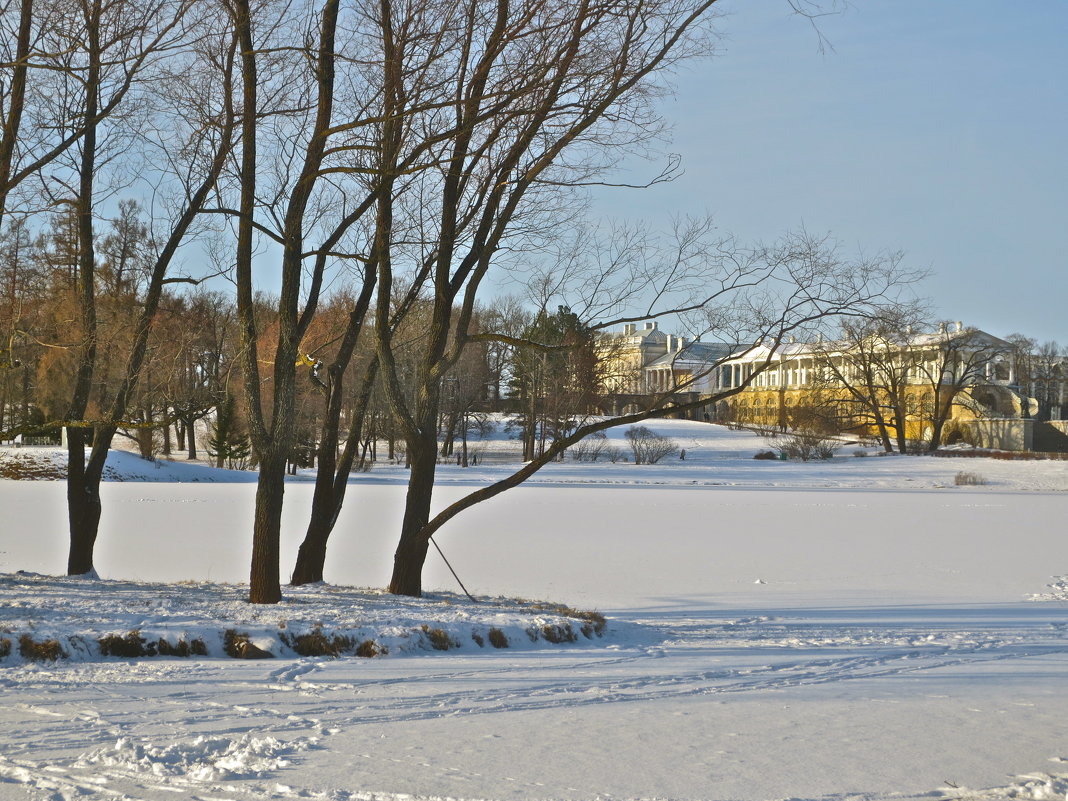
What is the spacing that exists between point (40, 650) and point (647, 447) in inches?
2112

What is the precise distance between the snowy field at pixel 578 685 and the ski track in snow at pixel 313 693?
0.02 meters

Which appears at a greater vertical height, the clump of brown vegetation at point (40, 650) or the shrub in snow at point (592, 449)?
the shrub in snow at point (592, 449)

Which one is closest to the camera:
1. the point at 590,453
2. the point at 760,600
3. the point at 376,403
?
the point at 760,600

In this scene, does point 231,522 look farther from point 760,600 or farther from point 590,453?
point 590,453

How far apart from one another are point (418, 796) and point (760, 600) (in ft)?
28.9

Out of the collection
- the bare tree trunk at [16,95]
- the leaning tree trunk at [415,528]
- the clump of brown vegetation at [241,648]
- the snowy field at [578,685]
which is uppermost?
the bare tree trunk at [16,95]

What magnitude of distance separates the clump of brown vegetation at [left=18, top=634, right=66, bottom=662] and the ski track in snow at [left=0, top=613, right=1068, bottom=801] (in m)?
0.17

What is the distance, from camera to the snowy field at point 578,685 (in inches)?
207

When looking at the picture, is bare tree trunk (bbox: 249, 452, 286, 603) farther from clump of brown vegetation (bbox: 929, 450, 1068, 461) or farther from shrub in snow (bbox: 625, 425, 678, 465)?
clump of brown vegetation (bbox: 929, 450, 1068, 461)

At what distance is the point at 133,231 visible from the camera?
1336 cm

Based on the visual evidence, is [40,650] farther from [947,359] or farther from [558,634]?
[947,359]

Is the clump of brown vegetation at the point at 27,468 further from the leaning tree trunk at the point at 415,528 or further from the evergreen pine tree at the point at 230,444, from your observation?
the leaning tree trunk at the point at 415,528

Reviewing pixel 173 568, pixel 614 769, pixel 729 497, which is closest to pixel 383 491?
pixel 729 497

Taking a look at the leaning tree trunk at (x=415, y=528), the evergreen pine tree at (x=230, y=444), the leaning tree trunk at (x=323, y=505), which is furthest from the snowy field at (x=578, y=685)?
the evergreen pine tree at (x=230, y=444)
